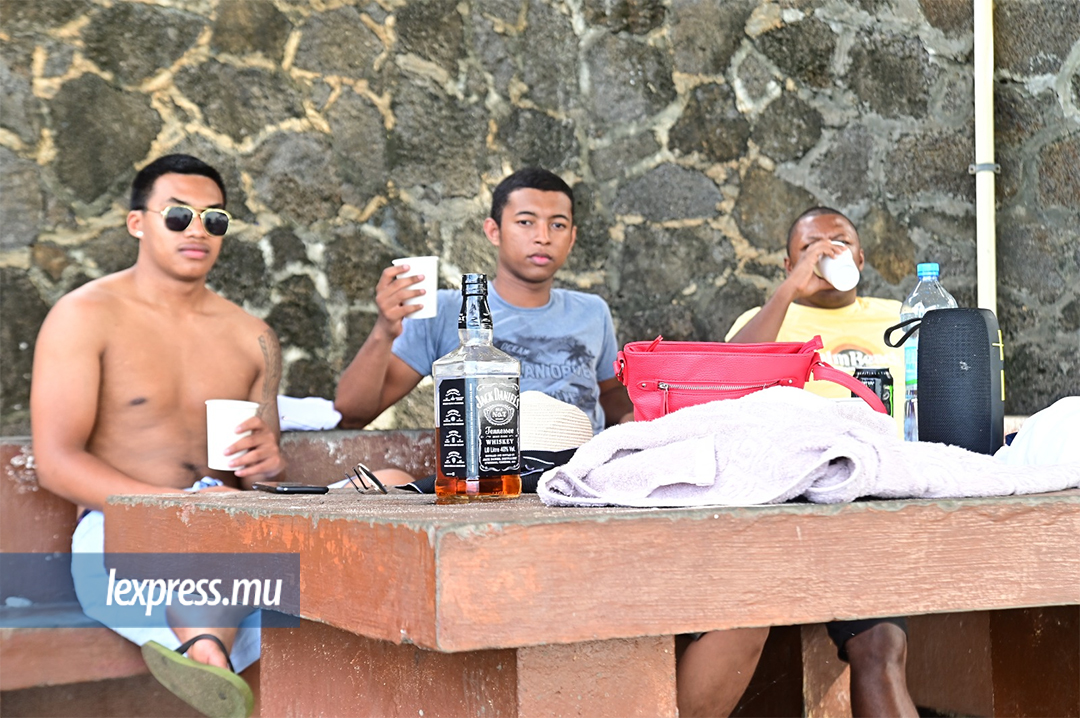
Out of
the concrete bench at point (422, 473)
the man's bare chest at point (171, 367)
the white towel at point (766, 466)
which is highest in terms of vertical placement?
the man's bare chest at point (171, 367)

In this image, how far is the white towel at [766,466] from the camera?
1.04m

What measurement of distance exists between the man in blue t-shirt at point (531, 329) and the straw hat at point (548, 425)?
1.53m

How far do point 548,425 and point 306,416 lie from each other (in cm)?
171

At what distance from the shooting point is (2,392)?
343 cm

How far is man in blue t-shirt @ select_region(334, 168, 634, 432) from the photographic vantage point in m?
3.46

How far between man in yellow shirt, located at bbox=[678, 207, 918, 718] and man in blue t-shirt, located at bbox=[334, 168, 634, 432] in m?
0.47

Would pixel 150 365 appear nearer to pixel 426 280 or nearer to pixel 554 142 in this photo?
pixel 426 280

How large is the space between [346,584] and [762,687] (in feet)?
6.35

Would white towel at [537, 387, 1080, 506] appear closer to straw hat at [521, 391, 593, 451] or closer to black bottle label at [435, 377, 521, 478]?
black bottle label at [435, 377, 521, 478]

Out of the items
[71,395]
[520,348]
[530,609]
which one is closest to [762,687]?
[520,348]

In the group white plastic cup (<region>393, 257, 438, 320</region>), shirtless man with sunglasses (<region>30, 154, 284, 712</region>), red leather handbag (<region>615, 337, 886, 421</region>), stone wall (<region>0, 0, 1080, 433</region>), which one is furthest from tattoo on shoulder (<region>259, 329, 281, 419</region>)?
red leather handbag (<region>615, 337, 886, 421</region>)

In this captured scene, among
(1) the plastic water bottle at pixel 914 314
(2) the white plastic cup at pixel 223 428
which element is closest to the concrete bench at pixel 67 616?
(2) the white plastic cup at pixel 223 428

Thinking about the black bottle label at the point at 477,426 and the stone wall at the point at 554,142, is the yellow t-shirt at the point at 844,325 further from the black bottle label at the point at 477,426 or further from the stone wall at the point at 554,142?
the black bottle label at the point at 477,426

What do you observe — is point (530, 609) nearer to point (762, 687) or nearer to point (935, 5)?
point (762, 687)
